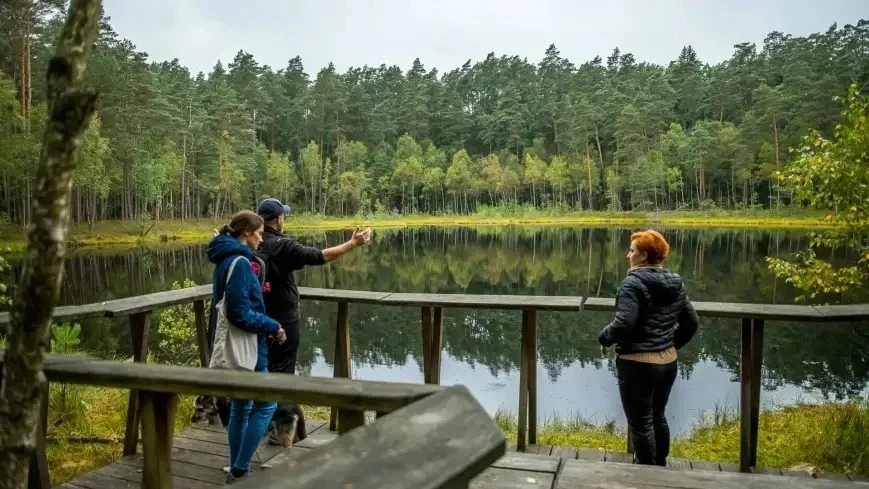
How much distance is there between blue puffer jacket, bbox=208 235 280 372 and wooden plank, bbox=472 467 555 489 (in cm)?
130

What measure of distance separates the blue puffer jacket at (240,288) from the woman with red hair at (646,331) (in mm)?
1794

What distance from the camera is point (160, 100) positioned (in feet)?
137

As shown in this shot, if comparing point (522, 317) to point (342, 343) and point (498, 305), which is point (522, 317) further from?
point (342, 343)

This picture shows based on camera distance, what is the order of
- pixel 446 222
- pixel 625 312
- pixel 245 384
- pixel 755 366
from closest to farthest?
pixel 245 384 → pixel 625 312 → pixel 755 366 → pixel 446 222

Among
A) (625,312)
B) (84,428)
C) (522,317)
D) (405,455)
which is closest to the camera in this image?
(405,455)

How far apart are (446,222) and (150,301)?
185 ft

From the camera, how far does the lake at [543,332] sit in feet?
31.3

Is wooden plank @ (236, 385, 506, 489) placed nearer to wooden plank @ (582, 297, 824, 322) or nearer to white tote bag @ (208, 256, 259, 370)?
white tote bag @ (208, 256, 259, 370)

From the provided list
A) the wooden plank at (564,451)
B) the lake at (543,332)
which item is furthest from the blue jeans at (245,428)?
the lake at (543,332)

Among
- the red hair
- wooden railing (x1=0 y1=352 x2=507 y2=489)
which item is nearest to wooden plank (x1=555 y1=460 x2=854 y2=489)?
wooden railing (x1=0 y1=352 x2=507 y2=489)

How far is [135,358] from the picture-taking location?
3678 millimetres

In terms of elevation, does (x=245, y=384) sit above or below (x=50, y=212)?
below

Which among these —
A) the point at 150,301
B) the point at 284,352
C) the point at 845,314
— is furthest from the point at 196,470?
the point at 845,314

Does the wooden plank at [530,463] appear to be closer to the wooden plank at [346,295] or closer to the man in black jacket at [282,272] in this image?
the man in black jacket at [282,272]
